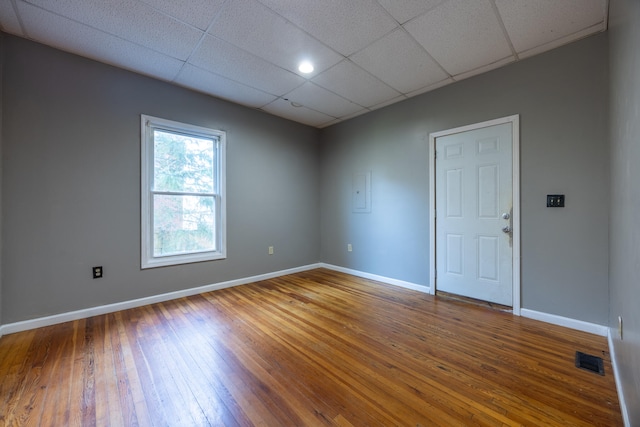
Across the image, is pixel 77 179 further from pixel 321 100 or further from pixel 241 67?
pixel 321 100

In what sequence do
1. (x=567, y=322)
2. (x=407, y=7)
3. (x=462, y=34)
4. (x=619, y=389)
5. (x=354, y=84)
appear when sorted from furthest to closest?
(x=354, y=84) → (x=567, y=322) → (x=462, y=34) → (x=407, y=7) → (x=619, y=389)

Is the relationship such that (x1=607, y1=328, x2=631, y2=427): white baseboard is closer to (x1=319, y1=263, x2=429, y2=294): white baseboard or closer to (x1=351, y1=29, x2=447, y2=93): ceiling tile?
(x1=319, y1=263, x2=429, y2=294): white baseboard

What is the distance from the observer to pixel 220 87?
122 inches

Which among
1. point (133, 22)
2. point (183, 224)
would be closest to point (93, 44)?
point (133, 22)

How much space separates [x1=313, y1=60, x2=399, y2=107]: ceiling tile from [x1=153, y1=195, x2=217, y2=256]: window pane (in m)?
2.12

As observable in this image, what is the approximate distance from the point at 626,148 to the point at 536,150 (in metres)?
1.22

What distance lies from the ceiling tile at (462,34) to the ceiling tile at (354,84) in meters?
0.69

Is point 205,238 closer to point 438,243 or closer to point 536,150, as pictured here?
point 438,243

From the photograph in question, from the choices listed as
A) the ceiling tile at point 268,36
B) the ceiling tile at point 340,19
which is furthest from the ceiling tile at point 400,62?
the ceiling tile at point 268,36

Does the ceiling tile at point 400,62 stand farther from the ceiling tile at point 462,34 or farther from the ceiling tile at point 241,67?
the ceiling tile at point 241,67

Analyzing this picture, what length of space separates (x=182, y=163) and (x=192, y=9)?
175 centimetres

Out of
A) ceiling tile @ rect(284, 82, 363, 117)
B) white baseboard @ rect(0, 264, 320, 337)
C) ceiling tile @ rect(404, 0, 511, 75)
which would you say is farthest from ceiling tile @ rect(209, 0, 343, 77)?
white baseboard @ rect(0, 264, 320, 337)

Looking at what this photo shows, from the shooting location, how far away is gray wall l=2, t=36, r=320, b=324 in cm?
222

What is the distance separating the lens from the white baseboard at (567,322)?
2.14m
